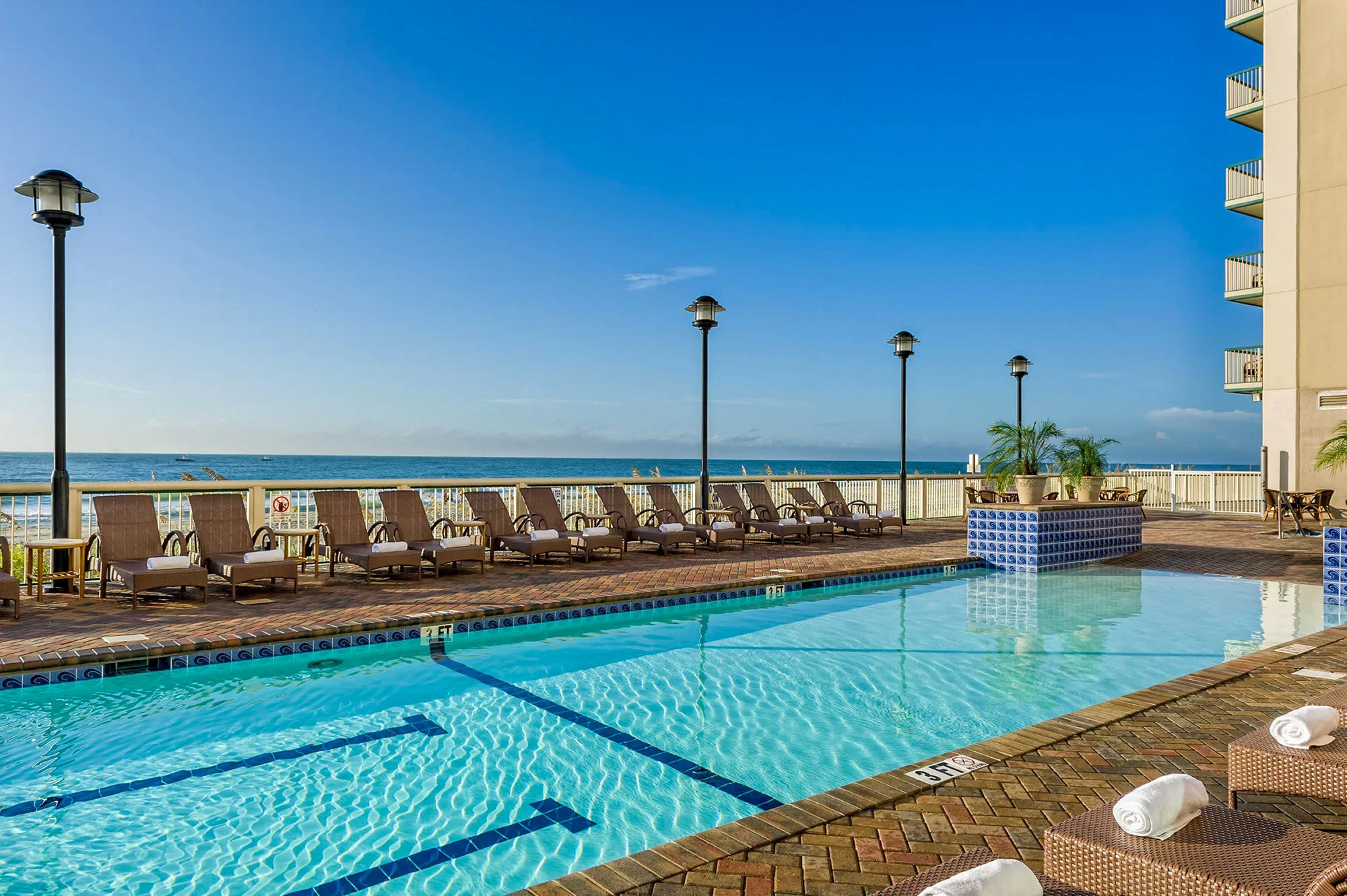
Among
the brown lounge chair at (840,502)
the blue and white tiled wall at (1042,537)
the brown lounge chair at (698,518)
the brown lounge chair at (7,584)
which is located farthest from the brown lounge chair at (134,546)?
the brown lounge chair at (840,502)

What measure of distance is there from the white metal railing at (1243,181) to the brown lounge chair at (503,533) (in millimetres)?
18801

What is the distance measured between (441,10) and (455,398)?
91.4ft

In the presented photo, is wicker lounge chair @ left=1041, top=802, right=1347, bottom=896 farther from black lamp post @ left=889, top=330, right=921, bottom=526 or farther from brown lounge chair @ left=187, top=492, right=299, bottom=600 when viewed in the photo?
black lamp post @ left=889, top=330, right=921, bottom=526

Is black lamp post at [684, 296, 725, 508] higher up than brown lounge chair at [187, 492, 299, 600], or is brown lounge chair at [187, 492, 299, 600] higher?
black lamp post at [684, 296, 725, 508]

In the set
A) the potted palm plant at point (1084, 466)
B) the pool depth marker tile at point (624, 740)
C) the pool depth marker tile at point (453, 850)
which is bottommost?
the pool depth marker tile at point (624, 740)

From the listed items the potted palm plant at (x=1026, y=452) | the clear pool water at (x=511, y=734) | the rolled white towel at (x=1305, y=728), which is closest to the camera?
the rolled white towel at (x=1305, y=728)

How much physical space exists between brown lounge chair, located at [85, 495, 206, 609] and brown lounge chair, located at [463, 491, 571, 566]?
293cm

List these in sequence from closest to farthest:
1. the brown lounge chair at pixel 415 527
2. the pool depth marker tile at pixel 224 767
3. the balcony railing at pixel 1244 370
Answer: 1. the pool depth marker tile at pixel 224 767
2. the brown lounge chair at pixel 415 527
3. the balcony railing at pixel 1244 370

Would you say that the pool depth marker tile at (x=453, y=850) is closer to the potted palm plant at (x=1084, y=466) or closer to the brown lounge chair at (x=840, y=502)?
the brown lounge chair at (x=840, y=502)

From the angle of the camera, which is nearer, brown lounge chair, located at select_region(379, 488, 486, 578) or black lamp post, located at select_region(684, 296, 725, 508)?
brown lounge chair, located at select_region(379, 488, 486, 578)

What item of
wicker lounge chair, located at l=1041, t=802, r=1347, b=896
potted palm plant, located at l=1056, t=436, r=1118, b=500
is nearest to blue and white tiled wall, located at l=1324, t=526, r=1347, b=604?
potted palm plant, located at l=1056, t=436, r=1118, b=500

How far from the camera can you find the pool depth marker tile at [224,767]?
3146 mm

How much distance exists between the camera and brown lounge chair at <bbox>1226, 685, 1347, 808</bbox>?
2.36m

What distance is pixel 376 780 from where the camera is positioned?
341 centimetres
